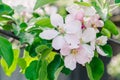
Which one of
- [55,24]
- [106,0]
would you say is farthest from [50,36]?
[106,0]

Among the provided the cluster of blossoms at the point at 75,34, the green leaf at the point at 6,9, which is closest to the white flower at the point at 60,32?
the cluster of blossoms at the point at 75,34

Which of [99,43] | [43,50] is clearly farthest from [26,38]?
[99,43]

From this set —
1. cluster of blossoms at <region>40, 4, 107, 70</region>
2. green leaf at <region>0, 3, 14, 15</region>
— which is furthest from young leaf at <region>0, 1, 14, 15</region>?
cluster of blossoms at <region>40, 4, 107, 70</region>

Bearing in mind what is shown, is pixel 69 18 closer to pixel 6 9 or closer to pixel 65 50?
pixel 65 50

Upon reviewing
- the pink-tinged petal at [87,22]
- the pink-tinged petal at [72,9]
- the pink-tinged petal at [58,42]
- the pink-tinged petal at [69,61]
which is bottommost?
the pink-tinged petal at [69,61]

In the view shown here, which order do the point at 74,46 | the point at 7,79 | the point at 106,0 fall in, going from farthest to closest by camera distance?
the point at 7,79
the point at 106,0
the point at 74,46

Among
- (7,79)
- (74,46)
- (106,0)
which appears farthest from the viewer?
(7,79)

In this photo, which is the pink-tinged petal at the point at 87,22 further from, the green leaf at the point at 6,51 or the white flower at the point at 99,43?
the green leaf at the point at 6,51

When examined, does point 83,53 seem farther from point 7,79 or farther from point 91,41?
point 7,79
